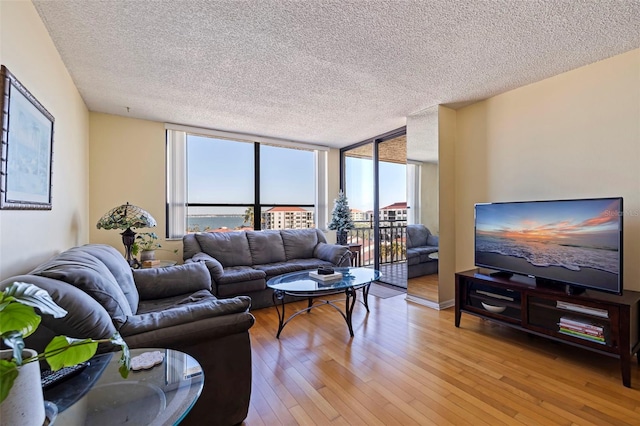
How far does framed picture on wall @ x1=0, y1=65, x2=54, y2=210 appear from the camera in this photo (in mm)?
1419

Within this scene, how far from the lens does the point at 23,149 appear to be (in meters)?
1.63

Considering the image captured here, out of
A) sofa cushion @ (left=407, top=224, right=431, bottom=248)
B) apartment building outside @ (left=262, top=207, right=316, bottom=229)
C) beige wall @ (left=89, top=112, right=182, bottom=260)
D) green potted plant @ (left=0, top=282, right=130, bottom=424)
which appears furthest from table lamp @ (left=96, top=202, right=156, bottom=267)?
sofa cushion @ (left=407, top=224, right=431, bottom=248)

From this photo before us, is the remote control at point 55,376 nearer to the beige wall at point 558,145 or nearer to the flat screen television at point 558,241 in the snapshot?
the flat screen television at point 558,241

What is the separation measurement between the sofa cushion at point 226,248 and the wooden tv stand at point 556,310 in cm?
266

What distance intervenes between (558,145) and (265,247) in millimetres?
3514

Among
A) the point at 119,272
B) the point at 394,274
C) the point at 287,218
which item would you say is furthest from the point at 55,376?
the point at 394,274

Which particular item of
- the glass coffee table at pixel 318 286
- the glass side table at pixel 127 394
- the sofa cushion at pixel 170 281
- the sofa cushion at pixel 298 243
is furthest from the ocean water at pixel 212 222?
the glass side table at pixel 127 394

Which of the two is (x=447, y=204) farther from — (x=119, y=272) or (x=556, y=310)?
(x=119, y=272)

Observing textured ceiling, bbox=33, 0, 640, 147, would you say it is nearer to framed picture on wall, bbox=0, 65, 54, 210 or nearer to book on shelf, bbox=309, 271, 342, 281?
framed picture on wall, bbox=0, 65, 54, 210

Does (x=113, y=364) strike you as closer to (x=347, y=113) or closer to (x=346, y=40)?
→ (x=346, y=40)

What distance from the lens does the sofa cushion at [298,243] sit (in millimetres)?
4301

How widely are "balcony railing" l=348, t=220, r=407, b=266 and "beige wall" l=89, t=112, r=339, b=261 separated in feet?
10.4

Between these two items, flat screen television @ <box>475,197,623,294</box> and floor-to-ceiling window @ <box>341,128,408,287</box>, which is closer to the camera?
flat screen television @ <box>475,197,623,294</box>

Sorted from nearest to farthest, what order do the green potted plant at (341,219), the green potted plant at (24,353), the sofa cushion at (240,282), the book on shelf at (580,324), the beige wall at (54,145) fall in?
the green potted plant at (24,353)
the beige wall at (54,145)
the book on shelf at (580,324)
the sofa cushion at (240,282)
the green potted plant at (341,219)
